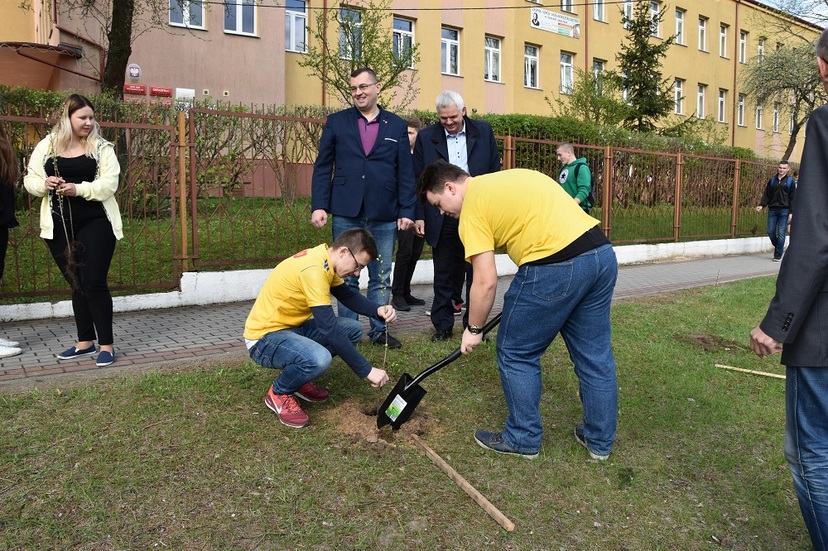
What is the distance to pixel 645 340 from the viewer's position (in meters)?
6.20

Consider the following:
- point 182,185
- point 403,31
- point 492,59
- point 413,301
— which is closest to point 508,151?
point 413,301

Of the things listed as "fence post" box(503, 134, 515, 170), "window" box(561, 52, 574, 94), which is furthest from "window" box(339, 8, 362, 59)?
"window" box(561, 52, 574, 94)

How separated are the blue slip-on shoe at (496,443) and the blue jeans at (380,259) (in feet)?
5.51

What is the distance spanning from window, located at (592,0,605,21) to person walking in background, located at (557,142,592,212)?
22.6 m

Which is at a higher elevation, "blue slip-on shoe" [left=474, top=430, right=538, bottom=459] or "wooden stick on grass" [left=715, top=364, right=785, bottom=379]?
"wooden stick on grass" [left=715, top=364, right=785, bottom=379]

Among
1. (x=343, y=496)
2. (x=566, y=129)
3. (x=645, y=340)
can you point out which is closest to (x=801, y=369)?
(x=343, y=496)

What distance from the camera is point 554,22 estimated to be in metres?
27.2

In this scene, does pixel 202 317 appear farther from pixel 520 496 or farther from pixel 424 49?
pixel 424 49

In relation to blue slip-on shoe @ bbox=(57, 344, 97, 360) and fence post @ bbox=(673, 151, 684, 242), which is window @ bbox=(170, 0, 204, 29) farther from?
blue slip-on shoe @ bbox=(57, 344, 97, 360)

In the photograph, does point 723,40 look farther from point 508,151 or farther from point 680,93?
point 508,151

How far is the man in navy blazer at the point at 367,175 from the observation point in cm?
520

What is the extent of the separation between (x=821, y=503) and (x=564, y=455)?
55.7 inches

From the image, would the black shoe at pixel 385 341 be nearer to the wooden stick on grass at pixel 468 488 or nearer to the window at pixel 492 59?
the wooden stick on grass at pixel 468 488

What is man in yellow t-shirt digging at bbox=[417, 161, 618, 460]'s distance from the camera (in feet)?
10.9
